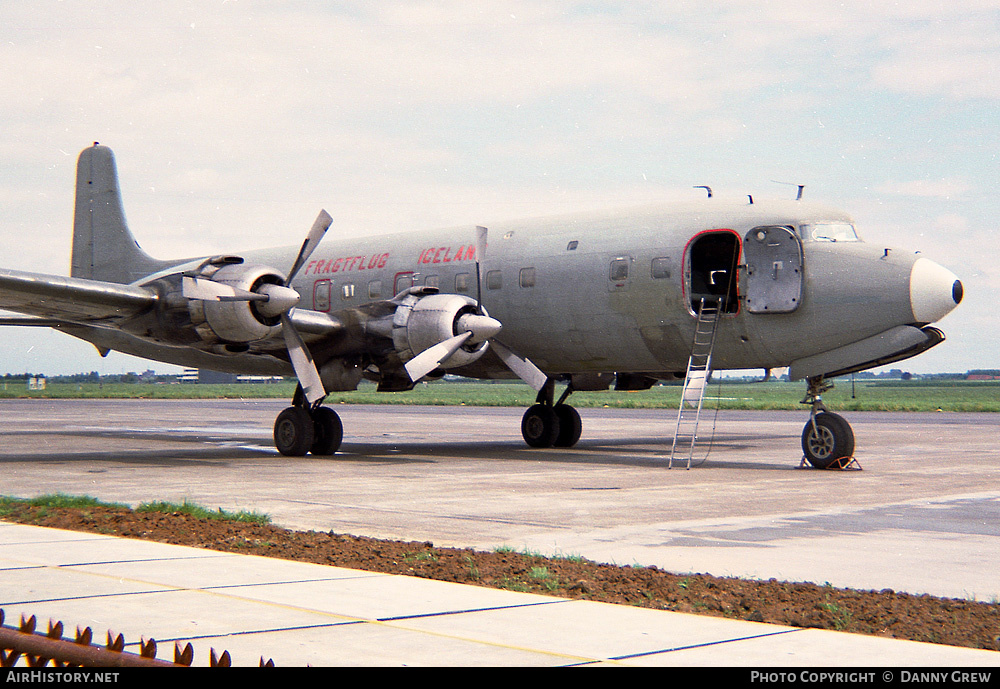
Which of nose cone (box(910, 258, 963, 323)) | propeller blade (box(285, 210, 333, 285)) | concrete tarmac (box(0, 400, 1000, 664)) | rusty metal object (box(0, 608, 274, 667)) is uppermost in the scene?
propeller blade (box(285, 210, 333, 285))

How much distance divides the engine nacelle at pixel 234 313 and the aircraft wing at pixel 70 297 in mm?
1048

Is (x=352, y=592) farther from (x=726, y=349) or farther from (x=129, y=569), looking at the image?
(x=726, y=349)

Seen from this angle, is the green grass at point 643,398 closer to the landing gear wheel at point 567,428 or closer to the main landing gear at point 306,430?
the landing gear wheel at point 567,428

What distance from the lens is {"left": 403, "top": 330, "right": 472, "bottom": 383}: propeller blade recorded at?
17.7 meters

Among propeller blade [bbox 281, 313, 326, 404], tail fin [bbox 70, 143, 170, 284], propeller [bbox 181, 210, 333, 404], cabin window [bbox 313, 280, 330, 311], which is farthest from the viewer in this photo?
tail fin [bbox 70, 143, 170, 284]

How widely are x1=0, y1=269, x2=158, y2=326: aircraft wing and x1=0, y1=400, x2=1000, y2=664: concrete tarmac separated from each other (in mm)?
2673

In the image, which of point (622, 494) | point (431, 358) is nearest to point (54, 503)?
point (622, 494)

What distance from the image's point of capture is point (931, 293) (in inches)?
623

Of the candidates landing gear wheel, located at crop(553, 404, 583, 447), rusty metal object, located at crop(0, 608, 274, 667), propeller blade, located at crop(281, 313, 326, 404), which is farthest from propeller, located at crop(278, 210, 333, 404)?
rusty metal object, located at crop(0, 608, 274, 667)

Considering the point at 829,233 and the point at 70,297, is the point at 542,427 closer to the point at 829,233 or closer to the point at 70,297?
the point at 829,233

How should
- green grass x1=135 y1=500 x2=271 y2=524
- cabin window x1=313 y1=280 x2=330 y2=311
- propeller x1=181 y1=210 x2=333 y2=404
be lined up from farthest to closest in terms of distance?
cabin window x1=313 y1=280 x2=330 y2=311 < propeller x1=181 y1=210 x2=333 y2=404 < green grass x1=135 y1=500 x2=271 y2=524

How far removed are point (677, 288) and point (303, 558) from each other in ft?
36.2

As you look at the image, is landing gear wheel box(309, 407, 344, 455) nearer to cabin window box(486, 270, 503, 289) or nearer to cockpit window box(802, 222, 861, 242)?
cabin window box(486, 270, 503, 289)
